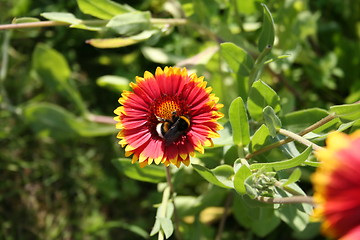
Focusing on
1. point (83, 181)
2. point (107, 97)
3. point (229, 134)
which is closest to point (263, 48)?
point (229, 134)

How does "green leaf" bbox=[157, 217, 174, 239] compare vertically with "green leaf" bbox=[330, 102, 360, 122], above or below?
below

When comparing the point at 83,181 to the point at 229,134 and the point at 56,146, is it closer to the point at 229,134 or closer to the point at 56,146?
the point at 56,146

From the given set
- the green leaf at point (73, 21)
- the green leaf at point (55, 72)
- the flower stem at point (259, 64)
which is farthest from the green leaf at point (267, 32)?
the green leaf at point (55, 72)

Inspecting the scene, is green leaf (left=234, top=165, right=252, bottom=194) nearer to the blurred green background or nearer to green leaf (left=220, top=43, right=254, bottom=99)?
green leaf (left=220, top=43, right=254, bottom=99)

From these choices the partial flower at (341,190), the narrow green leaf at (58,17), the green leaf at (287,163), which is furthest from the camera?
the narrow green leaf at (58,17)

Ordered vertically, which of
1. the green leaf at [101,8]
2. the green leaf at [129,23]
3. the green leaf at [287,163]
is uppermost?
the green leaf at [101,8]

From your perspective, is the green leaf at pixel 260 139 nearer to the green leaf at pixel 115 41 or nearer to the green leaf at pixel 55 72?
the green leaf at pixel 115 41

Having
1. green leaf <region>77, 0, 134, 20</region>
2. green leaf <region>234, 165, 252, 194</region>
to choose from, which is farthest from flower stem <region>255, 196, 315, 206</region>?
green leaf <region>77, 0, 134, 20</region>
